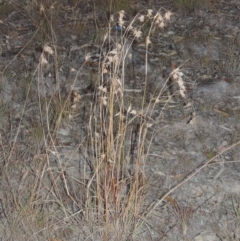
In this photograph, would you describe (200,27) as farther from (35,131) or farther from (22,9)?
(35,131)

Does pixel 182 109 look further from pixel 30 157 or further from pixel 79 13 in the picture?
pixel 79 13

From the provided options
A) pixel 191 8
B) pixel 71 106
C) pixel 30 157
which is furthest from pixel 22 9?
pixel 30 157

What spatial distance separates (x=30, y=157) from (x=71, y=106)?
0.42 m

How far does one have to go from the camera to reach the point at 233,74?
420 cm

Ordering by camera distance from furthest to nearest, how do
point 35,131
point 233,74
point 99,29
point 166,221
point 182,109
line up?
point 99,29
point 233,74
point 182,109
point 35,131
point 166,221

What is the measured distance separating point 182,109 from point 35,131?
0.86 meters

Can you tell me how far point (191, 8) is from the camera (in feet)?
16.2

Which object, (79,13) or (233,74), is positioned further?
(79,13)

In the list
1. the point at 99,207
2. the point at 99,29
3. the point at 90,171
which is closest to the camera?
the point at 99,207

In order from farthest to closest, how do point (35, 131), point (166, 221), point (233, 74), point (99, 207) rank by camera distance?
point (233, 74) < point (35, 131) < point (166, 221) < point (99, 207)

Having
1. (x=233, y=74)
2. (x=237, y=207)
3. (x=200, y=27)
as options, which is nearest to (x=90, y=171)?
(x=237, y=207)

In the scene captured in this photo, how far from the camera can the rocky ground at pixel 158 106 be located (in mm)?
3125

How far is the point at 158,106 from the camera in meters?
3.96

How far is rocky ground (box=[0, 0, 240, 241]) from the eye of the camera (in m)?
3.12
